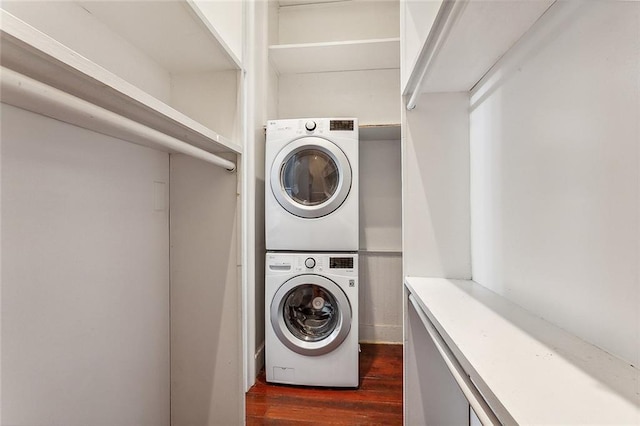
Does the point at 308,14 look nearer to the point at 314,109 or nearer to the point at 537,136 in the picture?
the point at 314,109

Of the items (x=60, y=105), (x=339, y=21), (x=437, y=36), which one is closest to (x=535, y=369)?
(x=437, y=36)

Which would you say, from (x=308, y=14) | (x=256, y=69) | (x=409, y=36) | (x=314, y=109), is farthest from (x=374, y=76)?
(x=409, y=36)

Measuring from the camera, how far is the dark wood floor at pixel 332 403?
1462mm

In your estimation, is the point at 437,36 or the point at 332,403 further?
the point at 332,403

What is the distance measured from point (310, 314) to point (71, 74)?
1.70 metres

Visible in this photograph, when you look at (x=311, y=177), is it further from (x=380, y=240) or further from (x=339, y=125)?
(x=380, y=240)

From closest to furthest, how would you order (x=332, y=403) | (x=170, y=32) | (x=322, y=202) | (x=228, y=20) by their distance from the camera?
(x=170, y=32), (x=228, y=20), (x=332, y=403), (x=322, y=202)

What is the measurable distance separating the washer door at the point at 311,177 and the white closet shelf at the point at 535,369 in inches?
43.7

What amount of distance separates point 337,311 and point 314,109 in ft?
5.43

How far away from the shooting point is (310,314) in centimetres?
189

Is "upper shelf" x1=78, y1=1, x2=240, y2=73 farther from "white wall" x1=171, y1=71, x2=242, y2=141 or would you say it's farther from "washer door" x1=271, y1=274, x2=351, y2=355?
"washer door" x1=271, y1=274, x2=351, y2=355

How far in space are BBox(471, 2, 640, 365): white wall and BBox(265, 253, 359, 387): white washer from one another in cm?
95

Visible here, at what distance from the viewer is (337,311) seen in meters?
1.79

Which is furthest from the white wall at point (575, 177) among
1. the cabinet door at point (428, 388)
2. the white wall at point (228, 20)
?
the white wall at point (228, 20)
